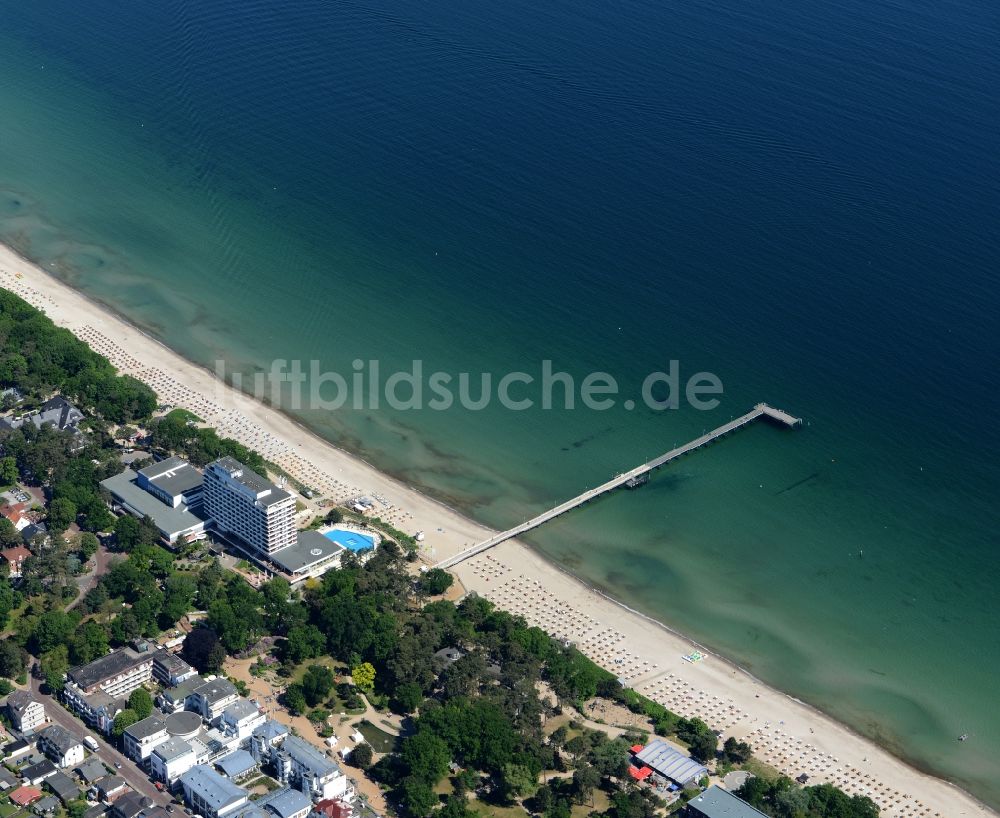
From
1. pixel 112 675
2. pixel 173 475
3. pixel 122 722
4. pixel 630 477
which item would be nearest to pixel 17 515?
pixel 173 475

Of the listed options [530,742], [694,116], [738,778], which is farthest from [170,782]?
[694,116]

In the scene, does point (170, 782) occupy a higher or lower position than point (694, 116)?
lower

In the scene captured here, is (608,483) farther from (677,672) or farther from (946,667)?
→ (946,667)

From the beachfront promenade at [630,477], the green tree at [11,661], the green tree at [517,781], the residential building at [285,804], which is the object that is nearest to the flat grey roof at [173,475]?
the green tree at [11,661]

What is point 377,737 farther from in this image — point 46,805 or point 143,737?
point 46,805

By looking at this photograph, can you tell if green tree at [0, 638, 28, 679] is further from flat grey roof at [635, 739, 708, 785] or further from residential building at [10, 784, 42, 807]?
flat grey roof at [635, 739, 708, 785]
